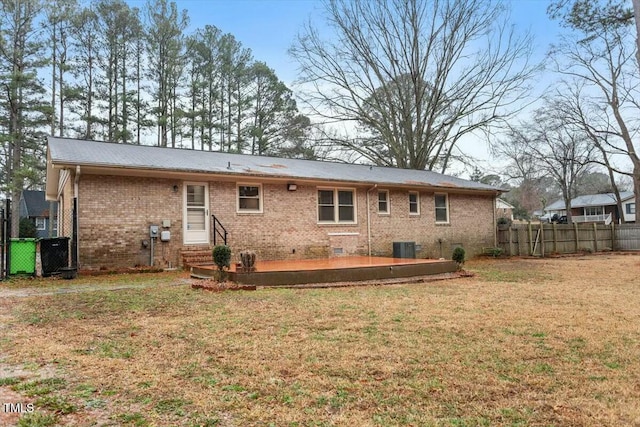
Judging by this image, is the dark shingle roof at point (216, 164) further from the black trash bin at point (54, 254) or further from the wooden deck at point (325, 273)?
the wooden deck at point (325, 273)

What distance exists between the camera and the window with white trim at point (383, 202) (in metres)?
15.7

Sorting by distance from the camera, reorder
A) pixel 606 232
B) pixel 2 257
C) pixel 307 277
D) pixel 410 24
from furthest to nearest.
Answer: pixel 410 24
pixel 606 232
pixel 2 257
pixel 307 277

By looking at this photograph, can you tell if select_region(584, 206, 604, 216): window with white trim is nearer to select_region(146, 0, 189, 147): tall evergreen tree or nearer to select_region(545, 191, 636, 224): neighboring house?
select_region(545, 191, 636, 224): neighboring house

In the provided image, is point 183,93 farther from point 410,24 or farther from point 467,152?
point 467,152

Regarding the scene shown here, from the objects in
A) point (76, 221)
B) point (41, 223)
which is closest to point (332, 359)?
point (76, 221)

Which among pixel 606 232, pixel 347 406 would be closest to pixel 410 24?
pixel 606 232

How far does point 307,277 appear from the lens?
8.90 m

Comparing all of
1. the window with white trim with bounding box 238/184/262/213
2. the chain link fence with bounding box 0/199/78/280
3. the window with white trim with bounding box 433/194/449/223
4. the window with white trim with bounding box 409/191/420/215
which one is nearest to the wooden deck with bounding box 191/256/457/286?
the chain link fence with bounding box 0/199/78/280

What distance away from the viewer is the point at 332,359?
3.71 metres

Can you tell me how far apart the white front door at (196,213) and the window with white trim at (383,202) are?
6.30 m

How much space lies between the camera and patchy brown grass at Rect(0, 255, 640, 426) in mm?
2645

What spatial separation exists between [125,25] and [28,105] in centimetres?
705

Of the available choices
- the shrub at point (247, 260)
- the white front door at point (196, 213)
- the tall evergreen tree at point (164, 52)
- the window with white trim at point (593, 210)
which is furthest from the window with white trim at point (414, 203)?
the window with white trim at point (593, 210)

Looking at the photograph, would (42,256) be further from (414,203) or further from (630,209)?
(630,209)
